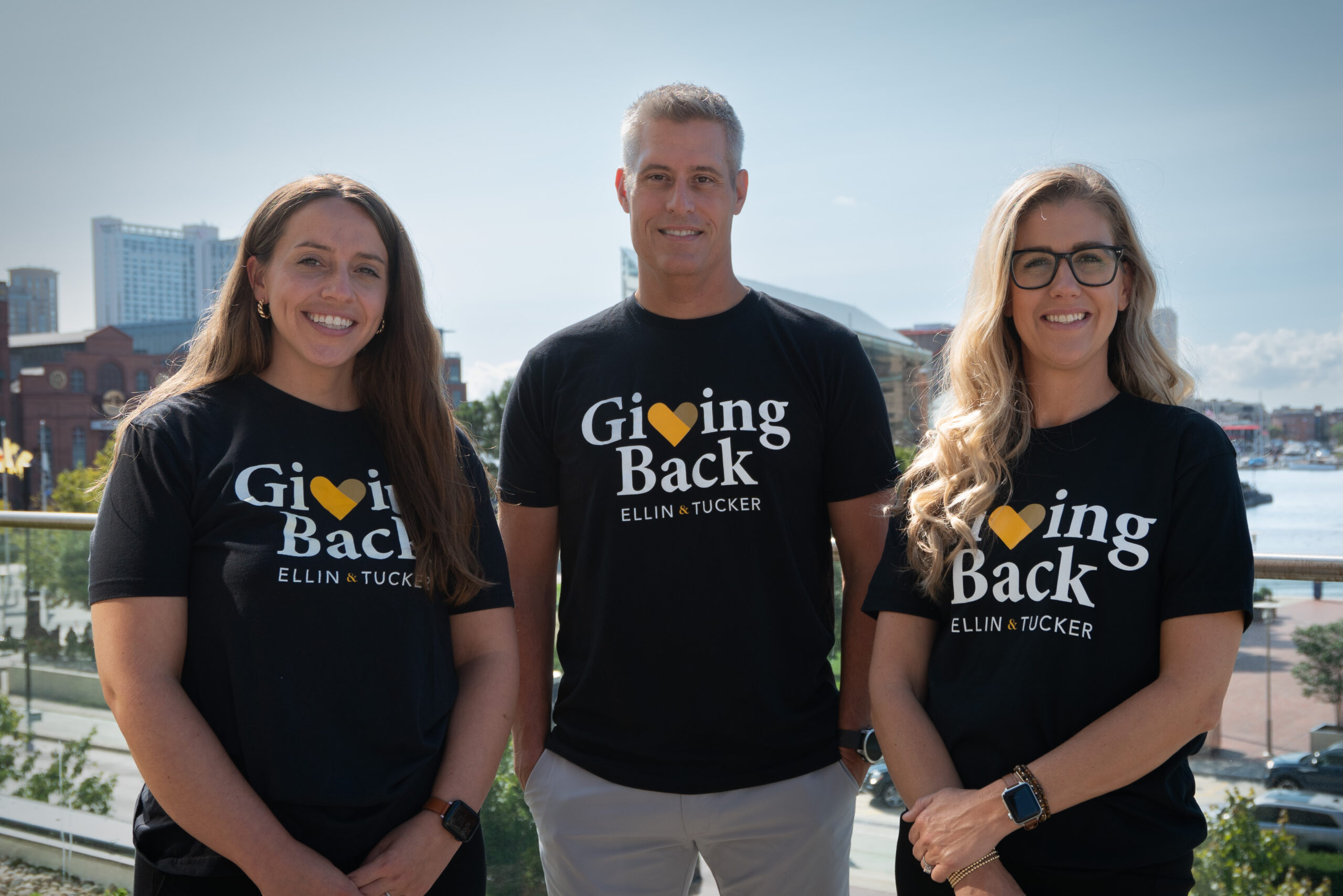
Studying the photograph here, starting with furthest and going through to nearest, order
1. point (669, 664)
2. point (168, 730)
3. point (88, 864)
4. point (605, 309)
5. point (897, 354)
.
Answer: point (897, 354) → point (88, 864) → point (605, 309) → point (669, 664) → point (168, 730)

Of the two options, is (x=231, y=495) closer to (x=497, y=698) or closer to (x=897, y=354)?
(x=497, y=698)

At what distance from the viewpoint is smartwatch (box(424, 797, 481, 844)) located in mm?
1632

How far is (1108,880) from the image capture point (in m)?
1.50

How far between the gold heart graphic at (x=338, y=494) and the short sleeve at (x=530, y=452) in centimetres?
43

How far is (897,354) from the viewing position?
35438 millimetres

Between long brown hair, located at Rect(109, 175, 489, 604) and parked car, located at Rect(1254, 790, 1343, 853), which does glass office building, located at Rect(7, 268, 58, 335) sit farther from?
parked car, located at Rect(1254, 790, 1343, 853)

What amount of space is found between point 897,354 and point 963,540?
34854mm

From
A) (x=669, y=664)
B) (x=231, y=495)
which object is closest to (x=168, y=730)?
(x=231, y=495)

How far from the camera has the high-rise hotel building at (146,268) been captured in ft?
388

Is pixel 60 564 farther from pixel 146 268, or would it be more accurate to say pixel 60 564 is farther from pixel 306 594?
pixel 146 268

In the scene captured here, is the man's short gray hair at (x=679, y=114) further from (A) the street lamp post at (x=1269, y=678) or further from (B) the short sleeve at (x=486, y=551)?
(A) the street lamp post at (x=1269, y=678)

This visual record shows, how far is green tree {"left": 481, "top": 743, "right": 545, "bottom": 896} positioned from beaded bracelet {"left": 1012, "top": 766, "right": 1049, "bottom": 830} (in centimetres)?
128

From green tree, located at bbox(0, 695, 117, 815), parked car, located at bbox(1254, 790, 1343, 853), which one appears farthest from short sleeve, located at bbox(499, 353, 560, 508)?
green tree, located at bbox(0, 695, 117, 815)

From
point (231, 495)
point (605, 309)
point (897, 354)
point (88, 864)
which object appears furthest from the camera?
point (897, 354)
